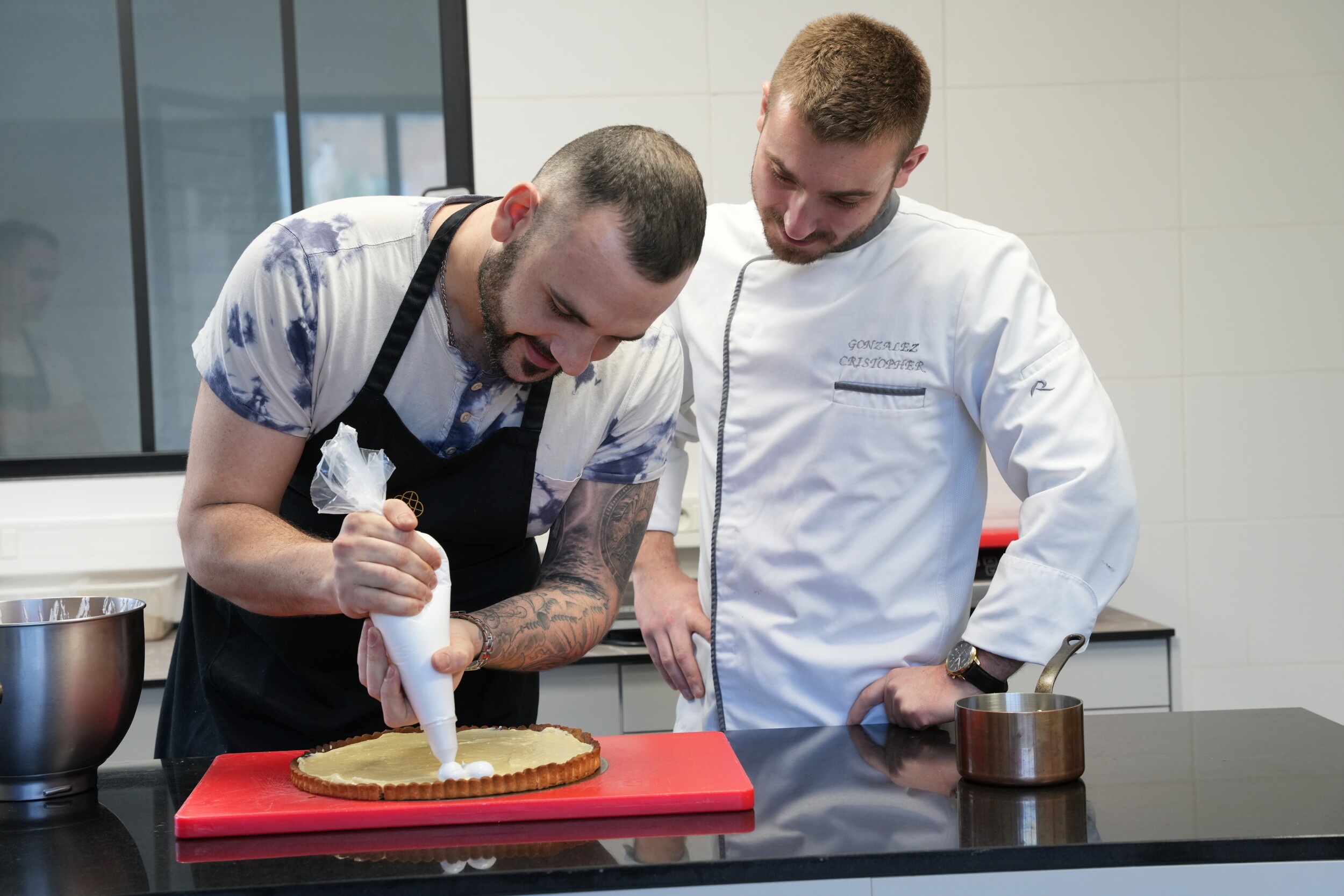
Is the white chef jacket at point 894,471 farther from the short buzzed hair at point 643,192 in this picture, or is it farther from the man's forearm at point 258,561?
the man's forearm at point 258,561

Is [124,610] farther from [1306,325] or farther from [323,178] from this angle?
[323,178]

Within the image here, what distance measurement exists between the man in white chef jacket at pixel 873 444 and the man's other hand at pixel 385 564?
63 centimetres

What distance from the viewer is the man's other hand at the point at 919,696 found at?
1.37 meters

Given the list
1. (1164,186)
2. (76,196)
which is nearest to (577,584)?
(1164,186)

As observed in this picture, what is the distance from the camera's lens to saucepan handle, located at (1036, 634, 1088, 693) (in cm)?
113

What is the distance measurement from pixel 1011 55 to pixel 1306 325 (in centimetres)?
94

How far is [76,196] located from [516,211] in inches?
158

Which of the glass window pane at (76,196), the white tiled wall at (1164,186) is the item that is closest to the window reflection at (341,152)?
the glass window pane at (76,196)

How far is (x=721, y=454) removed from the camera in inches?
66.6

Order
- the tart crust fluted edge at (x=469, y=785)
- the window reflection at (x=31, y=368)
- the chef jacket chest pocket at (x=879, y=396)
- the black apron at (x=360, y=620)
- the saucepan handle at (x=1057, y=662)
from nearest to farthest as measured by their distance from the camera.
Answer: the tart crust fluted edge at (x=469, y=785) < the saucepan handle at (x=1057, y=662) < the black apron at (x=360, y=620) < the chef jacket chest pocket at (x=879, y=396) < the window reflection at (x=31, y=368)

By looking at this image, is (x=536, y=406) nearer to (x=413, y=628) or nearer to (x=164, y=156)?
(x=413, y=628)

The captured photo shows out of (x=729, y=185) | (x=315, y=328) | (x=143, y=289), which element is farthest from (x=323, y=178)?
(x=315, y=328)

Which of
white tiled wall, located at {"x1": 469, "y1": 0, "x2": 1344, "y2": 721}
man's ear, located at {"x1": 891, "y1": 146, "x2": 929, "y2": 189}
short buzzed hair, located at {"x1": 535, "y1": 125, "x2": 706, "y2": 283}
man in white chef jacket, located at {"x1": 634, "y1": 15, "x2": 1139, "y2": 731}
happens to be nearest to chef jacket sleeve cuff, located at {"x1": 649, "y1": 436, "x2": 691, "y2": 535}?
man in white chef jacket, located at {"x1": 634, "y1": 15, "x2": 1139, "y2": 731}

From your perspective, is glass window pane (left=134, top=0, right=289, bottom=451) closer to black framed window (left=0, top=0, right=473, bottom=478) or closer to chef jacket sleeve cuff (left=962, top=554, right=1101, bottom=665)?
black framed window (left=0, top=0, right=473, bottom=478)
